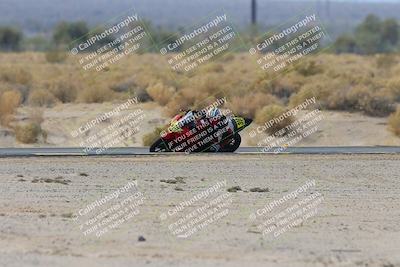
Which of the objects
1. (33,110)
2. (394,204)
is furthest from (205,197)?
(33,110)

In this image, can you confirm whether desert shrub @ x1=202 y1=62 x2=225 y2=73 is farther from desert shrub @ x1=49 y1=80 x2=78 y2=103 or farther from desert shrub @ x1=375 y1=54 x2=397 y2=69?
desert shrub @ x1=49 y1=80 x2=78 y2=103

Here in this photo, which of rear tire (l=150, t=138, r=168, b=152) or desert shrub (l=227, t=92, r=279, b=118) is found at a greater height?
rear tire (l=150, t=138, r=168, b=152)

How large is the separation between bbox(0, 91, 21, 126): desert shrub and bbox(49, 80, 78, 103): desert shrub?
4.78 meters

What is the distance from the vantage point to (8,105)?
40.2 metres

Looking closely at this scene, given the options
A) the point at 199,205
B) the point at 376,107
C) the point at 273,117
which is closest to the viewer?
the point at 199,205

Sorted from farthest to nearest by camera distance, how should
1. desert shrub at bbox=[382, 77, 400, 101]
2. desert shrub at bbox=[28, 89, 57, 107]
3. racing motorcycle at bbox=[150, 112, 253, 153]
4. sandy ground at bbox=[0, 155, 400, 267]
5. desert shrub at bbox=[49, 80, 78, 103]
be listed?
desert shrub at bbox=[49, 80, 78, 103] < desert shrub at bbox=[382, 77, 400, 101] < desert shrub at bbox=[28, 89, 57, 107] < racing motorcycle at bbox=[150, 112, 253, 153] < sandy ground at bbox=[0, 155, 400, 267]

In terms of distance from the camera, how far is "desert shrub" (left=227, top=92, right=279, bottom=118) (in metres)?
41.7

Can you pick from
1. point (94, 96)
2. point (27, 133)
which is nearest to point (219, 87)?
point (94, 96)
